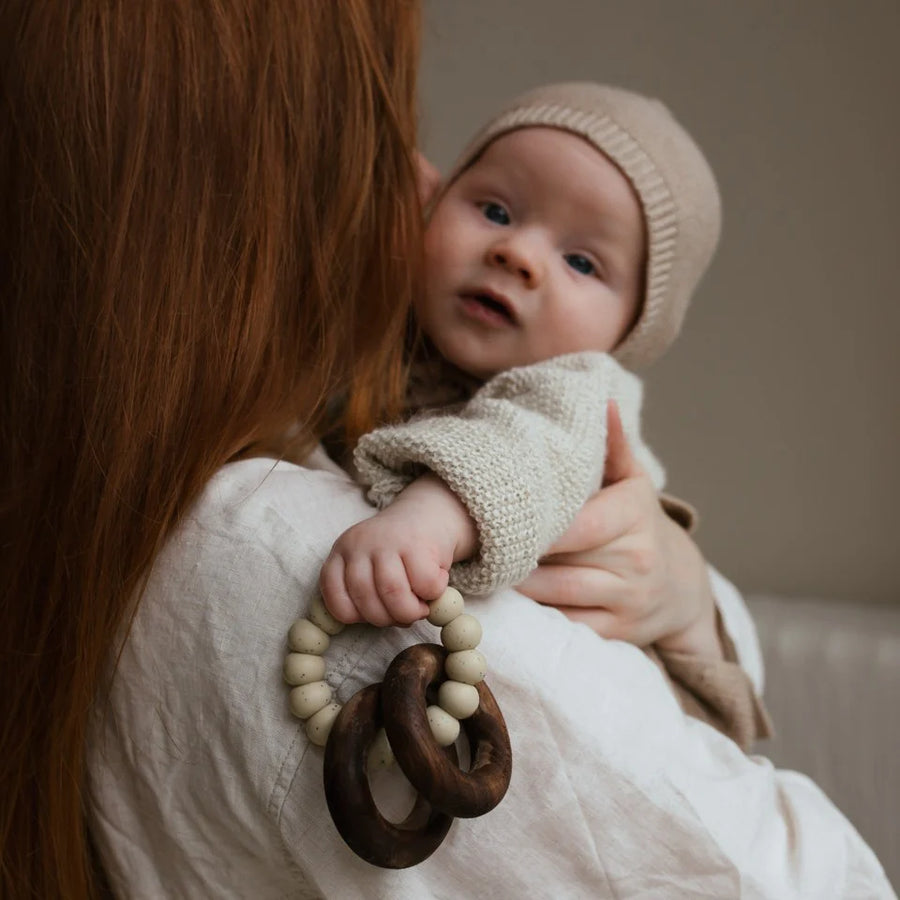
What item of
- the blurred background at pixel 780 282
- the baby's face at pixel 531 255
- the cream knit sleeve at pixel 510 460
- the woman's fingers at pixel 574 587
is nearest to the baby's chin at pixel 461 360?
the baby's face at pixel 531 255

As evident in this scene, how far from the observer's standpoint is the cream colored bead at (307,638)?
664mm

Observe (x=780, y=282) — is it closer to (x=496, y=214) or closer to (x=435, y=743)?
(x=496, y=214)

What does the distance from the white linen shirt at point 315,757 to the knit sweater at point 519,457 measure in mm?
39

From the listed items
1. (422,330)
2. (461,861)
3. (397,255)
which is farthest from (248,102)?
(461,861)

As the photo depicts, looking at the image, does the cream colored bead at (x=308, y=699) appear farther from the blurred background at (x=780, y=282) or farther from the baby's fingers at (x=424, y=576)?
the blurred background at (x=780, y=282)

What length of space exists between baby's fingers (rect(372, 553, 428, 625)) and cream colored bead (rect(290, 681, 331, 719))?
6cm

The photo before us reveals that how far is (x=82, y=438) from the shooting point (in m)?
0.75

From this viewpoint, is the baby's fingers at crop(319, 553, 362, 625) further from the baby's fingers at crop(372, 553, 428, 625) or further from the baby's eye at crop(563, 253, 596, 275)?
the baby's eye at crop(563, 253, 596, 275)

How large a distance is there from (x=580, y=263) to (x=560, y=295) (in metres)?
0.07

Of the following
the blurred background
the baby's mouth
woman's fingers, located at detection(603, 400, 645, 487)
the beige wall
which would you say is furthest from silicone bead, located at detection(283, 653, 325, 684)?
the beige wall

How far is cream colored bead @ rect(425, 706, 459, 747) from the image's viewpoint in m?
0.64

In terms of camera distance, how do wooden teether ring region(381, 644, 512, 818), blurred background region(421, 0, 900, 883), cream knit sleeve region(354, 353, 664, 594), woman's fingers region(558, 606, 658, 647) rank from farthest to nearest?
blurred background region(421, 0, 900, 883) < woman's fingers region(558, 606, 658, 647) < cream knit sleeve region(354, 353, 664, 594) < wooden teether ring region(381, 644, 512, 818)

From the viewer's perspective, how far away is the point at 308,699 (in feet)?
2.16

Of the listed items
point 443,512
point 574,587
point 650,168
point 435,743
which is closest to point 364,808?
point 435,743
